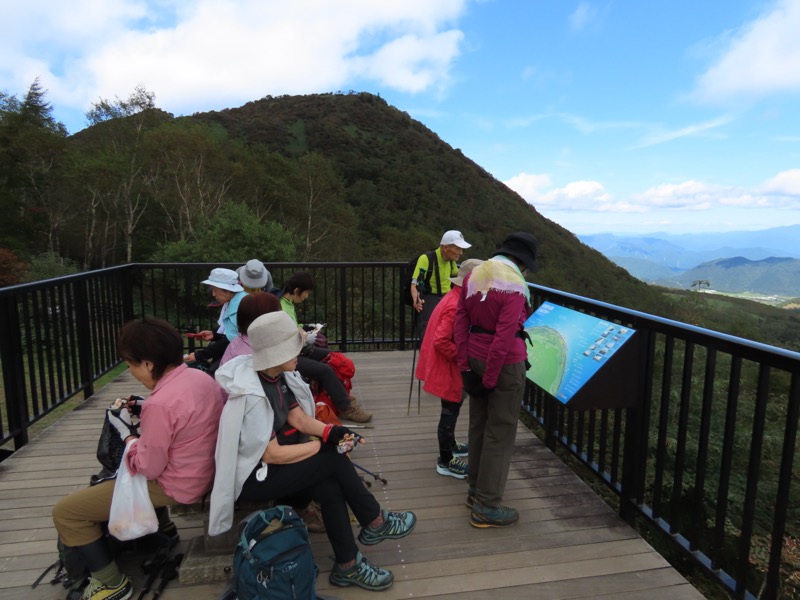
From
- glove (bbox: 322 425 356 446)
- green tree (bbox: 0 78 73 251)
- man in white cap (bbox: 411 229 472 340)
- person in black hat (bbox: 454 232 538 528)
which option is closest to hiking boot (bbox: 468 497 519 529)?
person in black hat (bbox: 454 232 538 528)

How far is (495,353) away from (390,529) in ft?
3.24

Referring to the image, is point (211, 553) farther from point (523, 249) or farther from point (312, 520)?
point (523, 249)

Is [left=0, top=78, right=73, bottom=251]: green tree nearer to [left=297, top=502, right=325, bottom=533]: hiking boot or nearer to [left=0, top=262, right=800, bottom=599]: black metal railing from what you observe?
[left=0, top=262, right=800, bottom=599]: black metal railing

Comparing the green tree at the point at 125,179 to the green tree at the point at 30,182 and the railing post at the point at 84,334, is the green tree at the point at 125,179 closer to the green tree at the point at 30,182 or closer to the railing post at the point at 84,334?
the green tree at the point at 30,182

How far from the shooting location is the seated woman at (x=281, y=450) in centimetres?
191

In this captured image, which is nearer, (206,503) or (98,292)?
(206,503)

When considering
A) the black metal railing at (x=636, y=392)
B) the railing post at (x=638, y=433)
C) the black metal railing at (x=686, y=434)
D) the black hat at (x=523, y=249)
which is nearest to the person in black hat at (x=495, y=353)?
the black hat at (x=523, y=249)

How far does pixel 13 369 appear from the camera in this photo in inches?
128

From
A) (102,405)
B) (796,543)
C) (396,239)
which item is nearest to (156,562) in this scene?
(102,405)

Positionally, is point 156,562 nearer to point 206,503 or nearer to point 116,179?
point 206,503

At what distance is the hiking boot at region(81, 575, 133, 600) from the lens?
76.4 inches

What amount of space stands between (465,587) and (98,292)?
4318mm

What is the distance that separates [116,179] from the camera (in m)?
25.5

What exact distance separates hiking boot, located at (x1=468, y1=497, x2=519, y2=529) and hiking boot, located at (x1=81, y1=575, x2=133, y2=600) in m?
1.60
